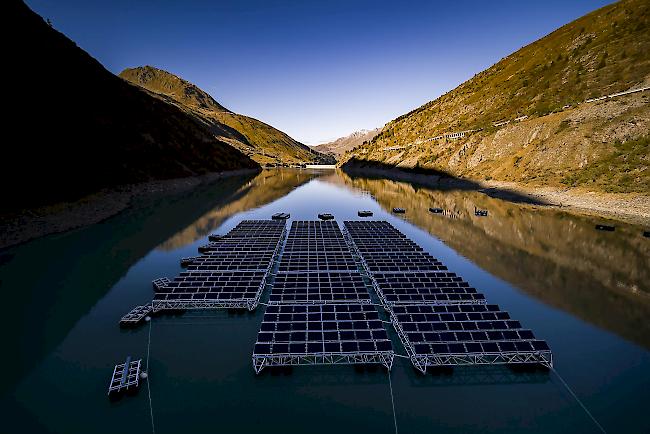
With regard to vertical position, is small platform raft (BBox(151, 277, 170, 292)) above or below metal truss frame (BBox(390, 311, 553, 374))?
below

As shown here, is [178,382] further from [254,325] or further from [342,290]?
[342,290]

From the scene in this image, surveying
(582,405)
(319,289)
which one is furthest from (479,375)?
(319,289)

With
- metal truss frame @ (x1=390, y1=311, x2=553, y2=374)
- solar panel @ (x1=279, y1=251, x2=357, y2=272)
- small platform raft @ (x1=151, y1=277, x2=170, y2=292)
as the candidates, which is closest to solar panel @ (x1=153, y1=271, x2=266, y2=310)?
small platform raft @ (x1=151, y1=277, x2=170, y2=292)

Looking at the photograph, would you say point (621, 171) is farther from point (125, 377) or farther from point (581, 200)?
point (125, 377)

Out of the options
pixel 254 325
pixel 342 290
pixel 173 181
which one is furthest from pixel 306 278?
pixel 173 181

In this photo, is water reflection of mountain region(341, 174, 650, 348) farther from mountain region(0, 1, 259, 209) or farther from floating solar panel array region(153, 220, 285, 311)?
mountain region(0, 1, 259, 209)
